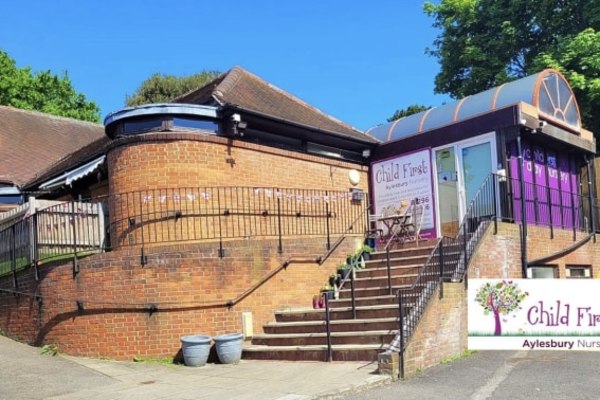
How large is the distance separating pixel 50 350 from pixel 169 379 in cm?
320

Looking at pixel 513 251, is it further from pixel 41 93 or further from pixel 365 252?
pixel 41 93

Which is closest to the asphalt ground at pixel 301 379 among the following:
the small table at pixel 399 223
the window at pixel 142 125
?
the small table at pixel 399 223

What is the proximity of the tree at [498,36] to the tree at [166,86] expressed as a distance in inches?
550

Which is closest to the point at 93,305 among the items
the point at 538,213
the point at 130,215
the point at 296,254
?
the point at 130,215

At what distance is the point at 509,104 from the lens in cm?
1367

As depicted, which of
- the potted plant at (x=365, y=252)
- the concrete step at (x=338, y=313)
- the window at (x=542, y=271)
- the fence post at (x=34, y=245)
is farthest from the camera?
the window at (x=542, y=271)

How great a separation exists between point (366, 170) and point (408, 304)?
288 inches

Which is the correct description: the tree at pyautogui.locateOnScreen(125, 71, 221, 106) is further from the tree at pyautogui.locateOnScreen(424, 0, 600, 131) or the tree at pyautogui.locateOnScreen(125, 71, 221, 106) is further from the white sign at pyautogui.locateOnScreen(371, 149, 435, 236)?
the white sign at pyautogui.locateOnScreen(371, 149, 435, 236)

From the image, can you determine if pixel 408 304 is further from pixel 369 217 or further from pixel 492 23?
pixel 492 23

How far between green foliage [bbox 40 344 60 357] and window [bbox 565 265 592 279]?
37.1 feet

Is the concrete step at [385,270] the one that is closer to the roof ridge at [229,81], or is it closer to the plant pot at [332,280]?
the plant pot at [332,280]

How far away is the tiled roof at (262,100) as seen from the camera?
13750 mm

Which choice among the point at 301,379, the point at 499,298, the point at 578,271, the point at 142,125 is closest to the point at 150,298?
the point at 301,379

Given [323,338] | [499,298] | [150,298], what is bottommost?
[323,338]
